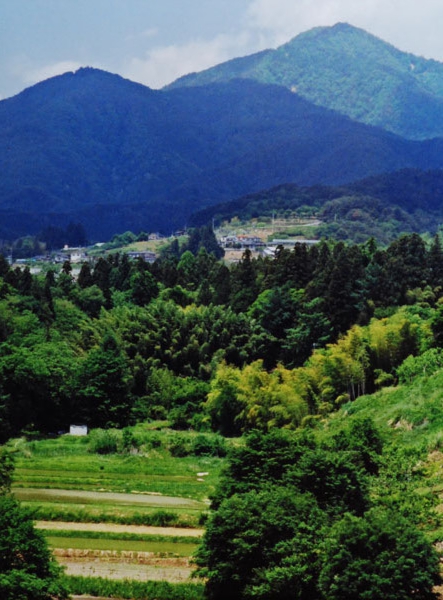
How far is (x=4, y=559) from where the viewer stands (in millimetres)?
17812

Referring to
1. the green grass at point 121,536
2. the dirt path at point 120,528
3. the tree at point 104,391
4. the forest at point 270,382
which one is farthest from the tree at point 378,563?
the tree at point 104,391

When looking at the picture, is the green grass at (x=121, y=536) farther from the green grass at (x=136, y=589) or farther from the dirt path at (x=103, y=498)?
the green grass at (x=136, y=589)

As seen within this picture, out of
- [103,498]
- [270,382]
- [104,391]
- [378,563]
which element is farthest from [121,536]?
[104,391]

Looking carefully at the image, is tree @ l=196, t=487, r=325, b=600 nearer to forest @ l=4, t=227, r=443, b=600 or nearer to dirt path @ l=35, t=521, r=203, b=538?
forest @ l=4, t=227, r=443, b=600

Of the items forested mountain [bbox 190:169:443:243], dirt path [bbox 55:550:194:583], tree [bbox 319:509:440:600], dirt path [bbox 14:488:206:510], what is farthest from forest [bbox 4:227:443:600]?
forested mountain [bbox 190:169:443:243]

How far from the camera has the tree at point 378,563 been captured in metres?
16.4

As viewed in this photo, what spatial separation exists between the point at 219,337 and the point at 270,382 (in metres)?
9.35

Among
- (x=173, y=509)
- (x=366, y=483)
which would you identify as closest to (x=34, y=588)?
(x=366, y=483)

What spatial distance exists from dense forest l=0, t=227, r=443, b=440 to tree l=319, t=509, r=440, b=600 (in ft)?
58.8

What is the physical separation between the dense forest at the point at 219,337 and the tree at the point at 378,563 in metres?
17.9

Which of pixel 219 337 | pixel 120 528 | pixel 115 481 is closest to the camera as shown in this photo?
pixel 120 528

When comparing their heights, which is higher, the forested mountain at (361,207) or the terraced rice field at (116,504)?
→ the forested mountain at (361,207)

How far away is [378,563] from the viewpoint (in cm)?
1658

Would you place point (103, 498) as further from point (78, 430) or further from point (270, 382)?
point (270, 382)
